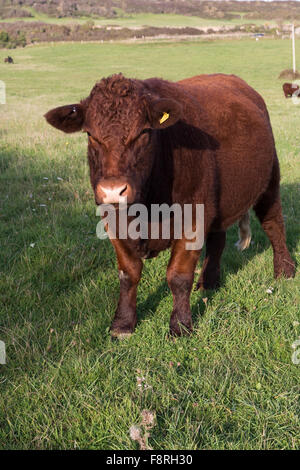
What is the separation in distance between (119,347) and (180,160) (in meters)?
1.38

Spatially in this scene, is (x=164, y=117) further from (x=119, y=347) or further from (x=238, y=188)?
(x=119, y=347)

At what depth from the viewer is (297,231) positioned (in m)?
5.70

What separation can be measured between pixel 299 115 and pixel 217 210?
13.8 meters

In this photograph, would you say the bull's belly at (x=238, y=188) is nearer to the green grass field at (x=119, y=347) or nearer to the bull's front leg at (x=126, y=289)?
A: the green grass field at (x=119, y=347)

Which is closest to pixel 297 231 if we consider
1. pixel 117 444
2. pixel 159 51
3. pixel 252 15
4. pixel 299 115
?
pixel 117 444

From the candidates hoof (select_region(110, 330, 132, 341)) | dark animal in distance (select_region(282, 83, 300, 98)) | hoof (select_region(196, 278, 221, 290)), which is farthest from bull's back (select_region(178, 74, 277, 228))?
dark animal in distance (select_region(282, 83, 300, 98))

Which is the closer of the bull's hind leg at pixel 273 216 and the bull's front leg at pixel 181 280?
the bull's front leg at pixel 181 280

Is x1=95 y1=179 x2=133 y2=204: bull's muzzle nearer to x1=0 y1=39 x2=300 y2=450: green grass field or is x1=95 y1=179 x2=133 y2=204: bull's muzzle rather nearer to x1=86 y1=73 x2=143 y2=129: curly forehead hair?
x1=86 y1=73 x2=143 y2=129: curly forehead hair

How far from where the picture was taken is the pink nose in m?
2.79

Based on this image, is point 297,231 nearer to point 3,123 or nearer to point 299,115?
point 3,123

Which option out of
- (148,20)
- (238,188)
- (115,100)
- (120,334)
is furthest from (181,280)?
(148,20)

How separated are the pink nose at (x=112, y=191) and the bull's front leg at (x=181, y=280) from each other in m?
0.95

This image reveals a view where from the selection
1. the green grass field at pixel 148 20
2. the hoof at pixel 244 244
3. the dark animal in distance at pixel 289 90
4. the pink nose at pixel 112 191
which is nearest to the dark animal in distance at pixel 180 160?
the pink nose at pixel 112 191

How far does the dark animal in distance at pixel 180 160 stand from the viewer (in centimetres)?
293
